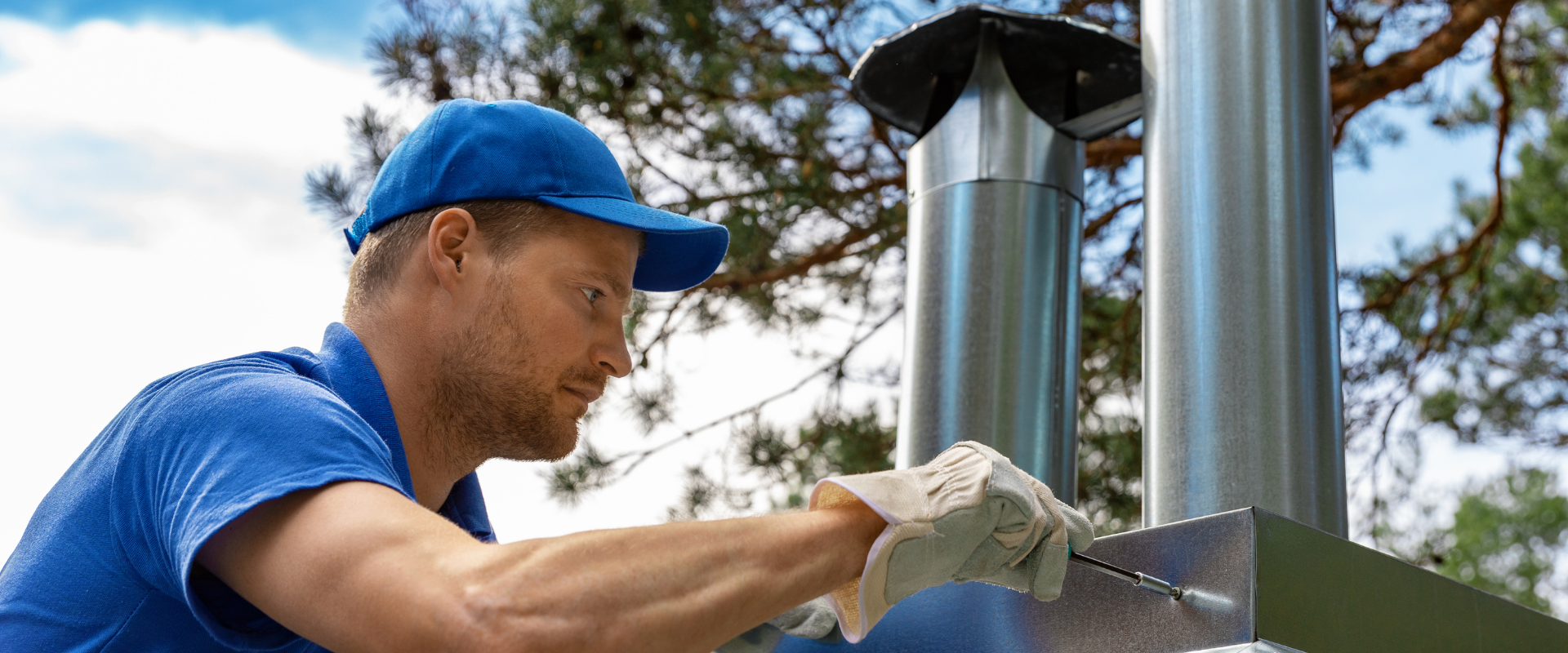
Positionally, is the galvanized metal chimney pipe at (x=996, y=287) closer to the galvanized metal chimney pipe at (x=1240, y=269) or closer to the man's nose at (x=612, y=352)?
the galvanized metal chimney pipe at (x=1240, y=269)

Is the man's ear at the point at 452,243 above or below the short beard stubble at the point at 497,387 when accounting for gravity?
above

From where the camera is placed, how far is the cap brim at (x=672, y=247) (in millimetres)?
1371

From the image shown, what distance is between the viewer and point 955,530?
1.13m

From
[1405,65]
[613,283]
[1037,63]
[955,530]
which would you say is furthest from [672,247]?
[1405,65]

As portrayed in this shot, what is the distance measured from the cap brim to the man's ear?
99 mm

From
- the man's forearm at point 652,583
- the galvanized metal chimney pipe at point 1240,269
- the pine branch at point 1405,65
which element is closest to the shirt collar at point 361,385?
the man's forearm at point 652,583

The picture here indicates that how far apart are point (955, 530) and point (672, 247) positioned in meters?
0.60

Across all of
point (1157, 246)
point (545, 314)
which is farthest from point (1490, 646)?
point (545, 314)

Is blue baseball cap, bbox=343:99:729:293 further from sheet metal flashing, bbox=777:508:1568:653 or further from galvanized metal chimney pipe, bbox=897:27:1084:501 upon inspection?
galvanized metal chimney pipe, bbox=897:27:1084:501

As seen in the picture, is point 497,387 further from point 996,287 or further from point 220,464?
point 996,287

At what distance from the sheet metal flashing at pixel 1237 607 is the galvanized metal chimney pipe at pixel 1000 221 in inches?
24.1

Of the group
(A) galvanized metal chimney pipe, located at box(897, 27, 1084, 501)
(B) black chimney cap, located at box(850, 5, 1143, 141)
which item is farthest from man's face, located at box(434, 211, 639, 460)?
(B) black chimney cap, located at box(850, 5, 1143, 141)

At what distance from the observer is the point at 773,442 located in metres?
4.17

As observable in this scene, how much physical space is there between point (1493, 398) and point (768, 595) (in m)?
5.61
